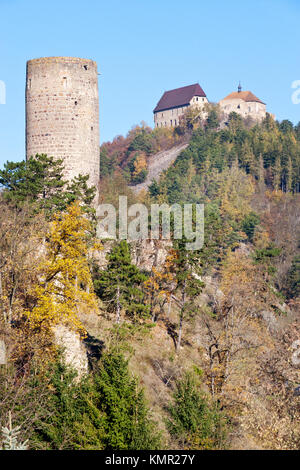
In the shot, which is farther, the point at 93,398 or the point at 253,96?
the point at 253,96

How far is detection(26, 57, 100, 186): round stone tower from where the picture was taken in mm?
32469

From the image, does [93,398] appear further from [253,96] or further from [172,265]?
[253,96]

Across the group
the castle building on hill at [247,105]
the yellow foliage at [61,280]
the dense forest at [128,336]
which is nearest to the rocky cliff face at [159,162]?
the dense forest at [128,336]

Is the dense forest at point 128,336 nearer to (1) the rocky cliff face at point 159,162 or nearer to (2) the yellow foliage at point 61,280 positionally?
(2) the yellow foliage at point 61,280

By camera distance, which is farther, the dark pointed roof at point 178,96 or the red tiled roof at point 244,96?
the red tiled roof at point 244,96

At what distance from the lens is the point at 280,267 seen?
170 feet

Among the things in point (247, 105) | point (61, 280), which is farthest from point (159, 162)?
point (61, 280)

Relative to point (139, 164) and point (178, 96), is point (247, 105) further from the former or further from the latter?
point (139, 164)

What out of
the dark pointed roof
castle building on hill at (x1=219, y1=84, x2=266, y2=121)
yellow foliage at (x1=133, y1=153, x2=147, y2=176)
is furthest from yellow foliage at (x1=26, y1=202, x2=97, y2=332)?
castle building on hill at (x1=219, y1=84, x2=266, y2=121)

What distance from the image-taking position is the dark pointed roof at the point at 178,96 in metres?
107

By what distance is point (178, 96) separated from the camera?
110 metres

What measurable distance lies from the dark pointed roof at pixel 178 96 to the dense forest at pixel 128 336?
61897 millimetres

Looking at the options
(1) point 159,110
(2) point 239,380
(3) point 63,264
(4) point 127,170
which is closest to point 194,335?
(2) point 239,380

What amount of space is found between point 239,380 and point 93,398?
867cm
